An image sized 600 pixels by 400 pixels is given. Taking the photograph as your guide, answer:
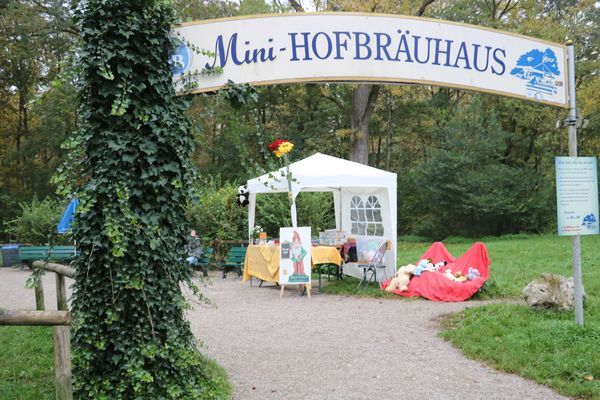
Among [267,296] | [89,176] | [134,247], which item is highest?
[89,176]

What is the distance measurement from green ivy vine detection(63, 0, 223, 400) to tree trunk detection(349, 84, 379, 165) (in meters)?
17.3

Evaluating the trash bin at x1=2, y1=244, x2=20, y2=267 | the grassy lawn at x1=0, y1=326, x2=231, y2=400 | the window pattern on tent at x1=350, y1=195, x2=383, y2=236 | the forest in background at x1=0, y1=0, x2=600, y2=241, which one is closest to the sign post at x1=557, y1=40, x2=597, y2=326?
the grassy lawn at x1=0, y1=326, x2=231, y2=400

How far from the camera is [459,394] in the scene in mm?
4664

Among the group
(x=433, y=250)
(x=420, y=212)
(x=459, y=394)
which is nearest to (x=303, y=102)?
(x=420, y=212)

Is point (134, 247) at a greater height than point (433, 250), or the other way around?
point (134, 247)

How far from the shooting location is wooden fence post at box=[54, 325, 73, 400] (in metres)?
3.60

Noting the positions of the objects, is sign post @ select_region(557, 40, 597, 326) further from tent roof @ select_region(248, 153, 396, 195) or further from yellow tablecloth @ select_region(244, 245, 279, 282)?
yellow tablecloth @ select_region(244, 245, 279, 282)

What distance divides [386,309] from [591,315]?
3.05m

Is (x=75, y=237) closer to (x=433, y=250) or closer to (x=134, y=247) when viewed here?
(x=134, y=247)

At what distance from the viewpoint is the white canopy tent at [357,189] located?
10.9 meters

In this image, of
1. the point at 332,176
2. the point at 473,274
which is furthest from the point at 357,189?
the point at 473,274

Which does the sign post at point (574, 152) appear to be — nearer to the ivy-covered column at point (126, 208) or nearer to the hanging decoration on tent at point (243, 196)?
the ivy-covered column at point (126, 208)

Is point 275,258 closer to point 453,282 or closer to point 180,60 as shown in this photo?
point 453,282

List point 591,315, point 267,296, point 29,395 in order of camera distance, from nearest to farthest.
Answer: point 29,395 < point 591,315 < point 267,296
